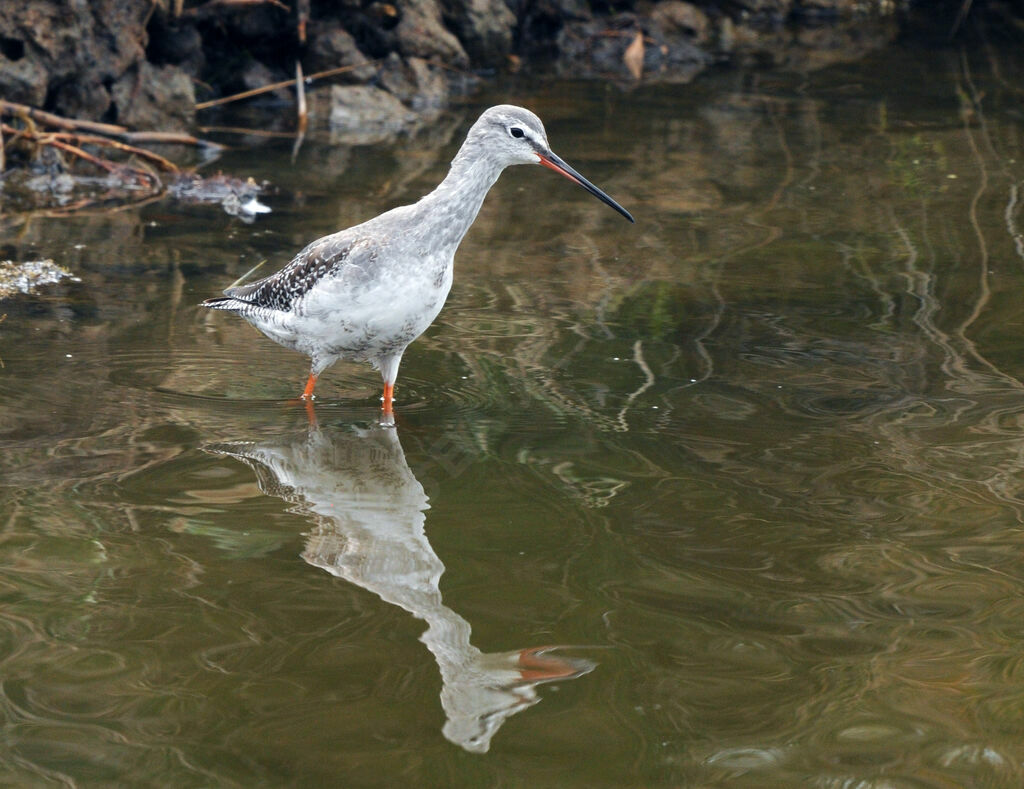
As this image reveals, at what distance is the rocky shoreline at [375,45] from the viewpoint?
12.4 metres

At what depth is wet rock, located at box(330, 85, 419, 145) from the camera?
13805 mm

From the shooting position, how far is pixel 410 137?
13484mm

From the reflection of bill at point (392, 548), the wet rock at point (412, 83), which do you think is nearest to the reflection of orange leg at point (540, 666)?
the reflection of bill at point (392, 548)

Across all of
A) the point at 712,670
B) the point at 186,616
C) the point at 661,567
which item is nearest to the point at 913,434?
the point at 661,567

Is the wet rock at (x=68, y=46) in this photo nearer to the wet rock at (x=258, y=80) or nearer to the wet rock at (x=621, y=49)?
the wet rock at (x=258, y=80)

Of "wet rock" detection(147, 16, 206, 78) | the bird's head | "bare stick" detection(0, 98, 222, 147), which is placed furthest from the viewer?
"wet rock" detection(147, 16, 206, 78)

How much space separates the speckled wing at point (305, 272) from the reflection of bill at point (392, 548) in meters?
0.74

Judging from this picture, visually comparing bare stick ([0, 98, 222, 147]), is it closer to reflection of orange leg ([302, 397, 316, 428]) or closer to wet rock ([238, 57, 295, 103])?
wet rock ([238, 57, 295, 103])

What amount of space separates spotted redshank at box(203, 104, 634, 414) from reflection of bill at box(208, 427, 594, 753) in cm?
56

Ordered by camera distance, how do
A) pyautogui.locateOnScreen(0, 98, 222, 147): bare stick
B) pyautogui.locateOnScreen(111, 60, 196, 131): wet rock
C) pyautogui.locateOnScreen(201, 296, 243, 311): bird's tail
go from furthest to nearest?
A: 1. pyautogui.locateOnScreen(111, 60, 196, 131): wet rock
2. pyautogui.locateOnScreen(0, 98, 222, 147): bare stick
3. pyautogui.locateOnScreen(201, 296, 243, 311): bird's tail

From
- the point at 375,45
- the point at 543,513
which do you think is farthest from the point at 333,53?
the point at 543,513

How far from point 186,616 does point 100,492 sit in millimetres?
1261

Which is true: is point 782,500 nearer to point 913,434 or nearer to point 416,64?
point 913,434

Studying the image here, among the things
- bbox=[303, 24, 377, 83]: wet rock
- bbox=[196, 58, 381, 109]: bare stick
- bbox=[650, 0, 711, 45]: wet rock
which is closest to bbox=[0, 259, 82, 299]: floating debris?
bbox=[196, 58, 381, 109]: bare stick
